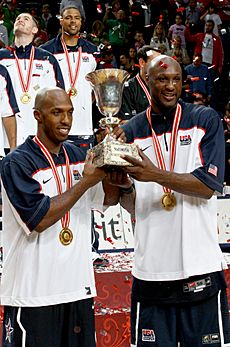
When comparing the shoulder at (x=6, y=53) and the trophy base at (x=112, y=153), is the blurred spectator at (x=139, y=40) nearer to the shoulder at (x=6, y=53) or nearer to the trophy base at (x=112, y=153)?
the shoulder at (x=6, y=53)

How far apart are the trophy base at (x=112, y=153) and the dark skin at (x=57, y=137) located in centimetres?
5

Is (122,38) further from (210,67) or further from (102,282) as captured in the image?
(102,282)

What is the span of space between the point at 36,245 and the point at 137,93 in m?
2.52

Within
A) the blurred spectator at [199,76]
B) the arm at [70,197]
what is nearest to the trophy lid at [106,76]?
the arm at [70,197]

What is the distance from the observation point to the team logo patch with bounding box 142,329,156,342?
10.8 ft

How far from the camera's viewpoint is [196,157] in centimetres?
328

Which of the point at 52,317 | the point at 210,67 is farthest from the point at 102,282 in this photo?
the point at 210,67

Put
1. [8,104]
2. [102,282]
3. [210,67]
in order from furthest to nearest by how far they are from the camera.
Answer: [210,67] → [8,104] → [102,282]

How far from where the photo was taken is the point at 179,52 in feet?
35.0

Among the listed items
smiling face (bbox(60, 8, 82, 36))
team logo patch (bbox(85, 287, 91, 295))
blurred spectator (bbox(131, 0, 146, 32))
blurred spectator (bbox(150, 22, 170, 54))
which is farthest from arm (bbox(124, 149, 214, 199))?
blurred spectator (bbox(131, 0, 146, 32))

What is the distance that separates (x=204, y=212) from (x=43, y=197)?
0.71 m

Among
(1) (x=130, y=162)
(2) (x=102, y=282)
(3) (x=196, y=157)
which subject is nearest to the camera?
(1) (x=130, y=162)

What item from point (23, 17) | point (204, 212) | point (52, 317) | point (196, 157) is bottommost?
point (52, 317)

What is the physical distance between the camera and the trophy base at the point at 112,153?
9.79 ft
